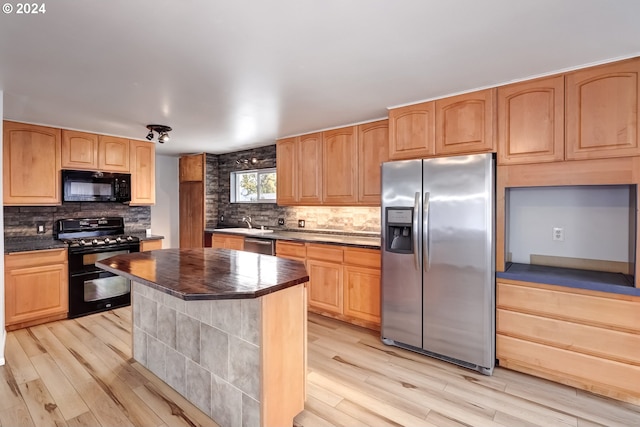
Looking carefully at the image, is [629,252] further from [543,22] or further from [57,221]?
[57,221]

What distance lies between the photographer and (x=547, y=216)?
2.80 metres

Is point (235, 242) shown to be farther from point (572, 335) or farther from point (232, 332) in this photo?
point (572, 335)

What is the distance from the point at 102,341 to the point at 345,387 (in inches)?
93.8

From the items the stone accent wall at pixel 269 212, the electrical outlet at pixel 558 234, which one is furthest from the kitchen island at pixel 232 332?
the electrical outlet at pixel 558 234

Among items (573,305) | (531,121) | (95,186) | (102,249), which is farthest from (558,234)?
(95,186)

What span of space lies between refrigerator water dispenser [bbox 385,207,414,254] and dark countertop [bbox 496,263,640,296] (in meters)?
0.76

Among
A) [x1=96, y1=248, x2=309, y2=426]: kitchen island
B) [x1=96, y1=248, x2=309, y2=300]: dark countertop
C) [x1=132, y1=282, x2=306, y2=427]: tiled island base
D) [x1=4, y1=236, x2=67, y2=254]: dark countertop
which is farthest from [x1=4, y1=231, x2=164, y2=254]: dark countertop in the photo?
[x1=132, y1=282, x2=306, y2=427]: tiled island base

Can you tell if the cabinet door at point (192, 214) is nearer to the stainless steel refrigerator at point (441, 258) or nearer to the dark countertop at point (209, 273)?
the dark countertop at point (209, 273)

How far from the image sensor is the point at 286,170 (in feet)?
14.9

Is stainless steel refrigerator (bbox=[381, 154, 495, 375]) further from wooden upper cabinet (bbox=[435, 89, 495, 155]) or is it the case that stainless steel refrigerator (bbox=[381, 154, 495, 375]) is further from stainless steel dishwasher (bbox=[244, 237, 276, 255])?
stainless steel dishwasher (bbox=[244, 237, 276, 255])

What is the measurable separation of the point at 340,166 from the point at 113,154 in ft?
10.2

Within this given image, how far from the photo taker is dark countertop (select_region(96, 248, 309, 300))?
1.59 meters

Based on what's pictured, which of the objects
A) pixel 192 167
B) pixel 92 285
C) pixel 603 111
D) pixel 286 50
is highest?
pixel 286 50

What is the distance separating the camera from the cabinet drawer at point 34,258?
3.33 metres
